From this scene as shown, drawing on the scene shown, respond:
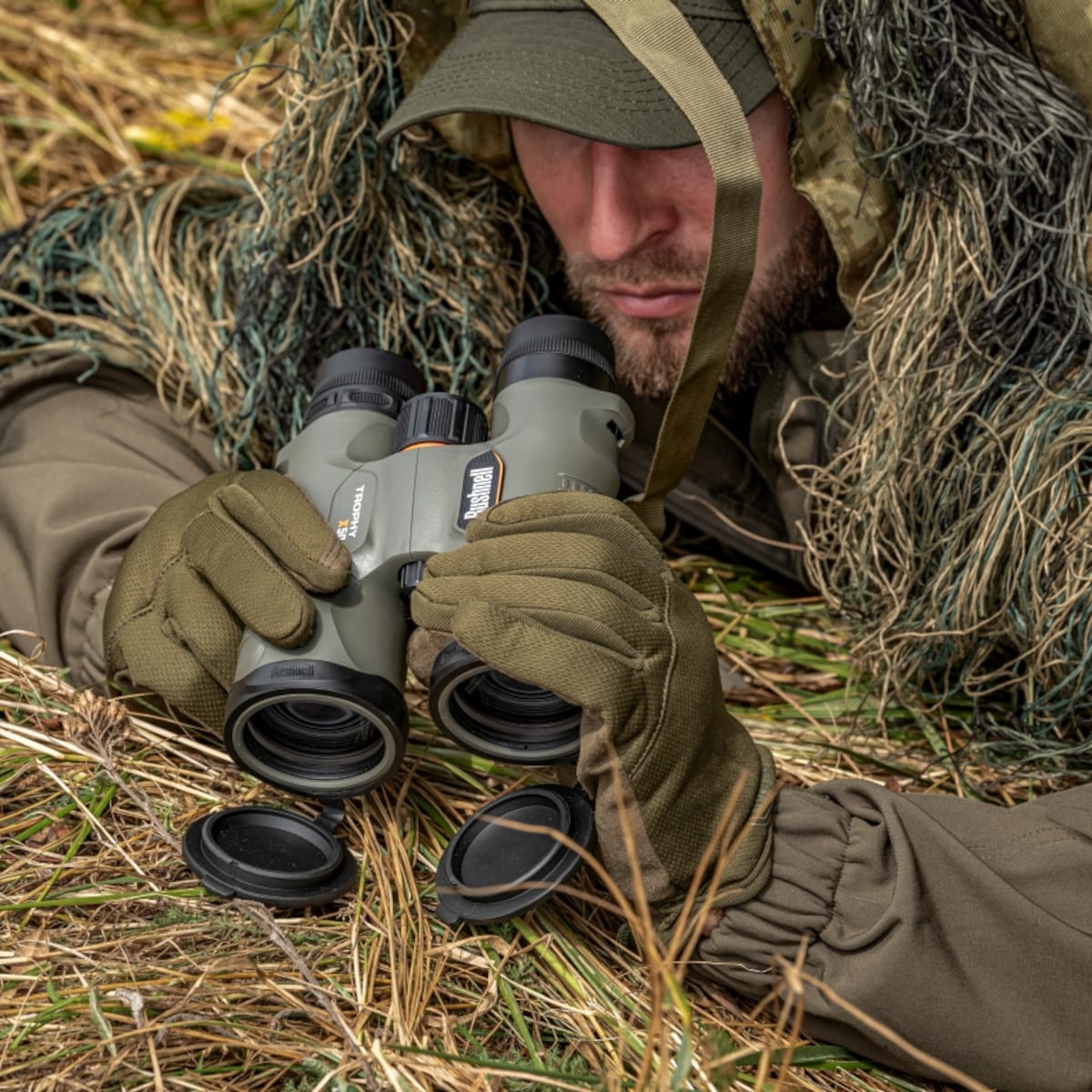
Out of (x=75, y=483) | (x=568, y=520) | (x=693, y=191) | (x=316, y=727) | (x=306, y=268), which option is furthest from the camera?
(x=306, y=268)

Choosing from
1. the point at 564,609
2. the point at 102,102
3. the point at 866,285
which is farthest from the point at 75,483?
the point at 102,102

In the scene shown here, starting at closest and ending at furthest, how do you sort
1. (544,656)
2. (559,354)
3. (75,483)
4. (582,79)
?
(544,656)
(559,354)
(582,79)
(75,483)

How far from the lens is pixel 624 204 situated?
6.44 feet

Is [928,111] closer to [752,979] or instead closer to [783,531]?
[783,531]

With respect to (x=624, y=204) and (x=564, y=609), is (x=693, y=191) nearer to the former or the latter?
(x=624, y=204)

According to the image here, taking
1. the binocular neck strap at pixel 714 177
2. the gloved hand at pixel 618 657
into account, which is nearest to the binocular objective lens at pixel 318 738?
the gloved hand at pixel 618 657

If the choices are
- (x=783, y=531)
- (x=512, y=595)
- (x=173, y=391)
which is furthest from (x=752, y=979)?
(x=173, y=391)

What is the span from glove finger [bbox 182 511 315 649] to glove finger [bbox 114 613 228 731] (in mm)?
102

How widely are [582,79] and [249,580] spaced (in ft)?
2.81

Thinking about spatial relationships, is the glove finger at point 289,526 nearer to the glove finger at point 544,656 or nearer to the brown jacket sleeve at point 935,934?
the glove finger at point 544,656

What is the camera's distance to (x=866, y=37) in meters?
1.72

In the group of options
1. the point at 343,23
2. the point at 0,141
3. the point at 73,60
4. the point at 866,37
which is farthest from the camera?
the point at 73,60

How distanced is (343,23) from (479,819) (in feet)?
4.22

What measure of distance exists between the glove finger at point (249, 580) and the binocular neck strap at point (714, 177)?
594 millimetres
